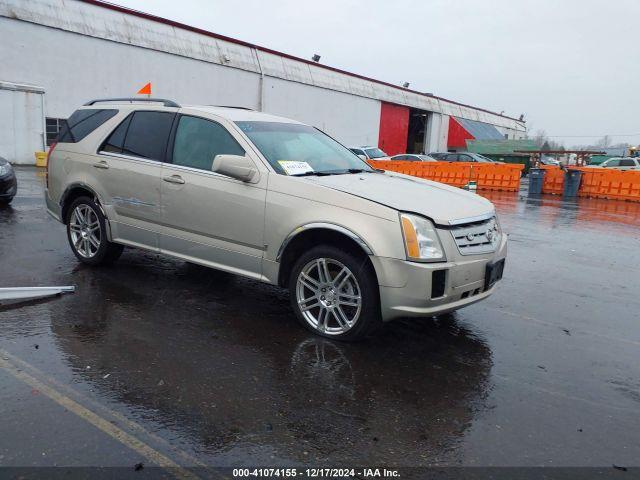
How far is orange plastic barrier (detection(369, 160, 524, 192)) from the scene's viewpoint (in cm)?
2227

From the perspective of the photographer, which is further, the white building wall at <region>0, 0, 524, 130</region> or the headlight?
the white building wall at <region>0, 0, 524, 130</region>

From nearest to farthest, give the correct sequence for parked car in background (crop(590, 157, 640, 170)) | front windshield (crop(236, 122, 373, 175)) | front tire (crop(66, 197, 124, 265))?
1. front windshield (crop(236, 122, 373, 175))
2. front tire (crop(66, 197, 124, 265))
3. parked car in background (crop(590, 157, 640, 170))

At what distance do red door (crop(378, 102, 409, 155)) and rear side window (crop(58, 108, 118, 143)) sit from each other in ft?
123

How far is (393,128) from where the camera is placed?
44.0 metres

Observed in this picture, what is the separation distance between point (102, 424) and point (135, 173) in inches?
122

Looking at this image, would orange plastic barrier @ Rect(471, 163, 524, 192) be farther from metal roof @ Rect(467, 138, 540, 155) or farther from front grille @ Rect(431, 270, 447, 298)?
front grille @ Rect(431, 270, 447, 298)

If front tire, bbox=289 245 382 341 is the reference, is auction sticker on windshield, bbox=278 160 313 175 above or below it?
above

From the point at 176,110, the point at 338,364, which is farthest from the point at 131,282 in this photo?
the point at 338,364

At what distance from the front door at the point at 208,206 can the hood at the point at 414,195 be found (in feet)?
2.22

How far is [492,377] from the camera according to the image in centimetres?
384

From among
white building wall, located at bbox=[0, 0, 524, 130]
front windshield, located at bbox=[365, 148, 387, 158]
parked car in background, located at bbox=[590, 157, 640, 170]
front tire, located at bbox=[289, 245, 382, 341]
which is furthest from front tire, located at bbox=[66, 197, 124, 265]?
parked car in background, located at bbox=[590, 157, 640, 170]

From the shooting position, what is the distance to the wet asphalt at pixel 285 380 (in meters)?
2.84

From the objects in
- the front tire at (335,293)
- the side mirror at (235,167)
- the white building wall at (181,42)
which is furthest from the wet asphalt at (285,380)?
the white building wall at (181,42)

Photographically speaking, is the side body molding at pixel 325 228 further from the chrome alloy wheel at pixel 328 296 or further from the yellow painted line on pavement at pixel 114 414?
the yellow painted line on pavement at pixel 114 414
